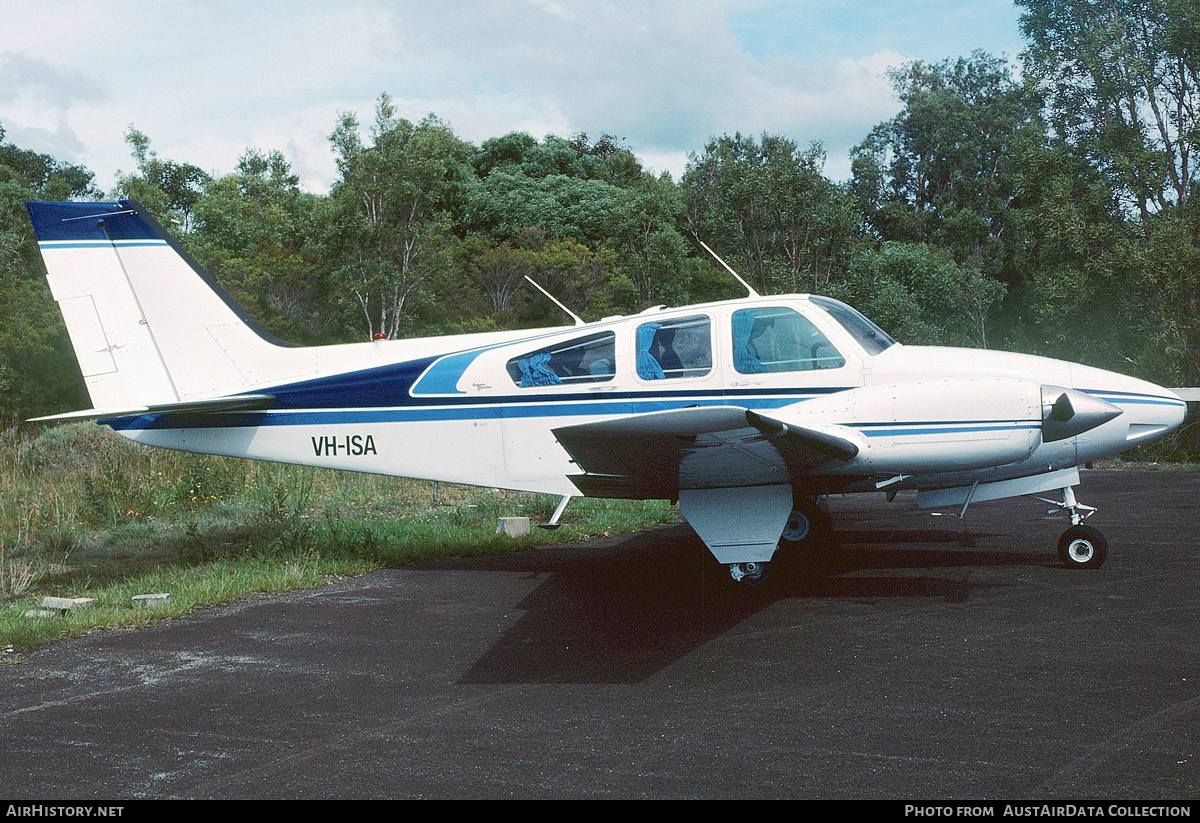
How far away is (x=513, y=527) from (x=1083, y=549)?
5605 mm

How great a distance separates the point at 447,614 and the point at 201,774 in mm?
3048

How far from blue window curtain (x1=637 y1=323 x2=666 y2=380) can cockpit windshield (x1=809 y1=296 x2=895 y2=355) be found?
1.34 meters

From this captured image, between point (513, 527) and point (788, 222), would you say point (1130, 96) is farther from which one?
point (513, 527)

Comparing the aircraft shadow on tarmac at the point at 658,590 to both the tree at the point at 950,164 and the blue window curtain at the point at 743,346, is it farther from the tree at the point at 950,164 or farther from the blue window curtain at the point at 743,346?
the tree at the point at 950,164

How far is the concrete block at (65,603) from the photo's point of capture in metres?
7.15

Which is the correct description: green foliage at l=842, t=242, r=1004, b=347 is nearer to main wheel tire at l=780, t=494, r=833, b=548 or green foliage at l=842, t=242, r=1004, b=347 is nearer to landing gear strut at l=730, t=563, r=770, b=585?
main wheel tire at l=780, t=494, r=833, b=548

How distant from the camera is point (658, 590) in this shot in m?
7.43

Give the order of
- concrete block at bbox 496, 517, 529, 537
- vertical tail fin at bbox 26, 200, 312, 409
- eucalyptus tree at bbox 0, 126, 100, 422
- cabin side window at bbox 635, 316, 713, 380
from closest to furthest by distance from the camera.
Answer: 1. cabin side window at bbox 635, 316, 713, 380
2. vertical tail fin at bbox 26, 200, 312, 409
3. concrete block at bbox 496, 517, 529, 537
4. eucalyptus tree at bbox 0, 126, 100, 422

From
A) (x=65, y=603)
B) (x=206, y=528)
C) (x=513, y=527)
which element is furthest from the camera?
(x=206, y=528)

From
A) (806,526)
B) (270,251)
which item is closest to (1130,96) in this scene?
(806,526)

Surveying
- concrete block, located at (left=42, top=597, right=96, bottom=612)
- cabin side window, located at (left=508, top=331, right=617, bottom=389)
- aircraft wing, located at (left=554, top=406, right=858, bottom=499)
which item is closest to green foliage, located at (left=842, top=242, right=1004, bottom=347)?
cabin side window, located at (left=508, top=331, right=617, bottom=389)

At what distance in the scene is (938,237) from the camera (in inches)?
1754

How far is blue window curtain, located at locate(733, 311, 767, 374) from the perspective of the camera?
7.43 meters
